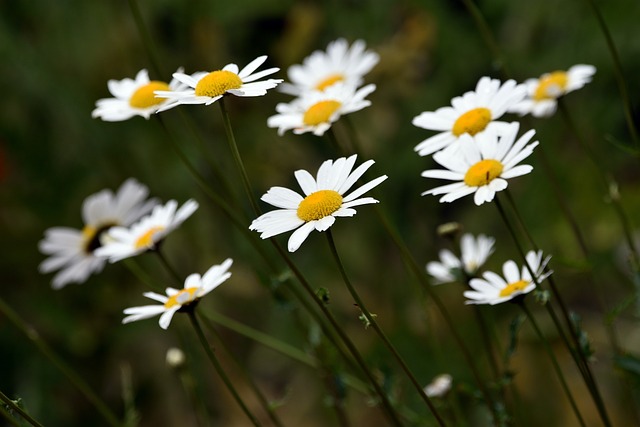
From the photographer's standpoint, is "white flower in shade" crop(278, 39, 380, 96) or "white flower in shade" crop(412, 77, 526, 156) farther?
"white flower in shade" crop(278, 39, 380, 96)

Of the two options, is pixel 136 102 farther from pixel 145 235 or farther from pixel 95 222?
pixel 95 222

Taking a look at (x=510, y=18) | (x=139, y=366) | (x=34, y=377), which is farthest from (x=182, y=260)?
(x=510, y=18)

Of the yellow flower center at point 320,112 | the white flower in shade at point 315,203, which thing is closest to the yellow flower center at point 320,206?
the white flower in shade at point 315,203

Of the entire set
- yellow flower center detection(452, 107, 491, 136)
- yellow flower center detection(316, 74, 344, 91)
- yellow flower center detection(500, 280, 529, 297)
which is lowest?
yellow flower center detection(500, 280, 529, 297)

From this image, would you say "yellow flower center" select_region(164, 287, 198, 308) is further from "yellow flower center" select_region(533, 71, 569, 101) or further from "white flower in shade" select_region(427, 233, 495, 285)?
"yellow flower center" select_region(533, 71, 569, 101)

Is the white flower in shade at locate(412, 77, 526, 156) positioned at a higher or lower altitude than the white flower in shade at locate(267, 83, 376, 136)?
lower

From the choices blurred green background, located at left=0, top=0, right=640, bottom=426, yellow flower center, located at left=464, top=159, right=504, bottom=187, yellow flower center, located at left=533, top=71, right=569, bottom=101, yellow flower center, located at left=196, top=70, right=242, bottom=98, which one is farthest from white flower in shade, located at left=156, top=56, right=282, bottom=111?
blurred green background, located at left=0, top=0, right=640, bottom=426

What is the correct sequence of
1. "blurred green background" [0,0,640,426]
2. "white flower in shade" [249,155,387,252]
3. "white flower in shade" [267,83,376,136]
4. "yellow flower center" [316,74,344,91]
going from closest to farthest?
1. "white flower in shade" [249,155,387,252]
2. "white flower in shade" [267,83,376,136]
3. "yellow flower center" [316,74,344,91]
4. "blurred green background" [0,0,640,426]

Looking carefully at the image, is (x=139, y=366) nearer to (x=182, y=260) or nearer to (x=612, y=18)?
(x=182, y=260)
